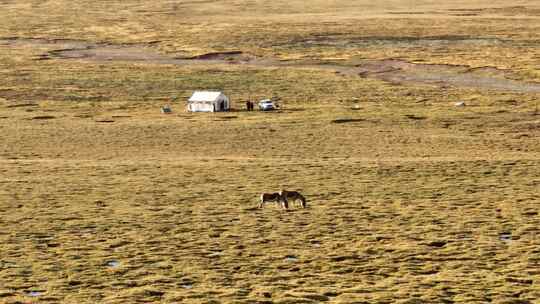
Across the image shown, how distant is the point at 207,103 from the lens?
74.9 m

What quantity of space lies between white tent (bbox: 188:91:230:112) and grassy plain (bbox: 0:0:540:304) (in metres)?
1.24

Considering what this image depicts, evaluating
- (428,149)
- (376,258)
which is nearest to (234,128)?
(428,149)

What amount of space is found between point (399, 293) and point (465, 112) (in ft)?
153

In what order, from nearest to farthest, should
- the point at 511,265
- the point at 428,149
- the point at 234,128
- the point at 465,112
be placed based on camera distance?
the point at 511,265
the point at 428,149
the point at 234,128
the point at 465,112

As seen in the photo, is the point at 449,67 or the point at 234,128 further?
the point at 449,67

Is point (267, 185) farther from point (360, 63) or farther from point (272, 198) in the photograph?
point (360, 63)

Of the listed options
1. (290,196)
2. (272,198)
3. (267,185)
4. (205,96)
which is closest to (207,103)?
(205,96)

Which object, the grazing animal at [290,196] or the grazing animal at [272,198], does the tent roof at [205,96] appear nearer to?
the grazing animal at [290,196]

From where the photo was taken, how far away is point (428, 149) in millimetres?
57969

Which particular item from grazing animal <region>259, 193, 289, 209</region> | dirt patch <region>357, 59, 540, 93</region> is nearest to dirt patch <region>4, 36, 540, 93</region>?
dirt patch <region>357, 59, 540, 93</region>

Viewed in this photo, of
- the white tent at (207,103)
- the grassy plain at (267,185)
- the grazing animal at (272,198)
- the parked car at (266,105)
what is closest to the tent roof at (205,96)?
the white tent at (207,103)

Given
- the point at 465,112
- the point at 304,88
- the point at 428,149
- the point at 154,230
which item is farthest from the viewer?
the point at 304,88

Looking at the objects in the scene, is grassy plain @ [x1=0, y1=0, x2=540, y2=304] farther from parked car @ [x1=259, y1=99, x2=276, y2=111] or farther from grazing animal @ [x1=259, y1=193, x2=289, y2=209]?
parked car @ [x1=259, y1=99, x2=276, y2=111]

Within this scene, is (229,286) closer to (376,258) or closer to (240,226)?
(376,258)
